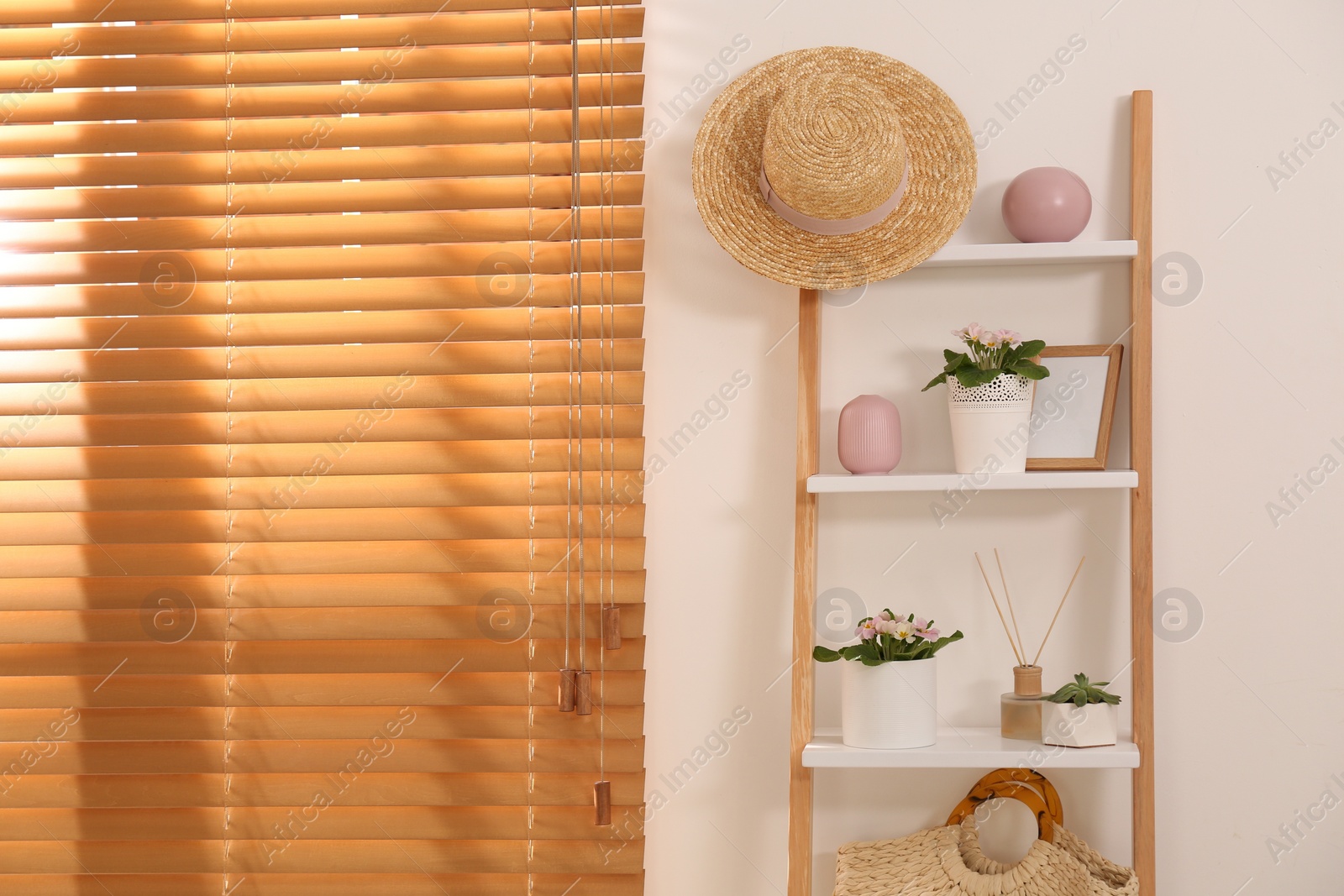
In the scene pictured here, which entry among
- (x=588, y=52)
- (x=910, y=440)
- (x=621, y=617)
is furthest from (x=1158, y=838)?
(x=588, y=52)

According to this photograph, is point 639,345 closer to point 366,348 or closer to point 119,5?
point 366,348

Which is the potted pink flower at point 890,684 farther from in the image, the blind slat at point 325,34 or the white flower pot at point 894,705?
the blind slat at point 325,34

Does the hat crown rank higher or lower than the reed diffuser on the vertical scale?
higher

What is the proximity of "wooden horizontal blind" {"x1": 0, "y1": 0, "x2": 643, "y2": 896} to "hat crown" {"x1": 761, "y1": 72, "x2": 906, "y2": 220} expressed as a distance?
271mm

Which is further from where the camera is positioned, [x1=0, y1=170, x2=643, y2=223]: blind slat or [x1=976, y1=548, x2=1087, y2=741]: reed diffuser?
[x1=0, y1=170, x2=643, y2=223]: blind slat

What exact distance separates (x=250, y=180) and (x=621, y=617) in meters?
0.88

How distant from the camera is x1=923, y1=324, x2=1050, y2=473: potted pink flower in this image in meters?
1.28

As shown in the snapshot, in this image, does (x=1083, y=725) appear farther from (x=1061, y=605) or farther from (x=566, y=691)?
(x=566, y=691)

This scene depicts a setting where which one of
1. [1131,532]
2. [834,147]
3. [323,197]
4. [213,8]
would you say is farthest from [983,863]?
[213,8]

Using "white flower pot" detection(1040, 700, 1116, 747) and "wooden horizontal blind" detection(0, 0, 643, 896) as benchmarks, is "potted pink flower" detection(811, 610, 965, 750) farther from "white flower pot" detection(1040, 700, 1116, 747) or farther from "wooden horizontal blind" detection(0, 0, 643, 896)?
"wooden horizontal blind" detection(0, 0, 643, 896)

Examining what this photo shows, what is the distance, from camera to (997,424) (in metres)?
1.28

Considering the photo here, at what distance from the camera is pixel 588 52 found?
146 cm

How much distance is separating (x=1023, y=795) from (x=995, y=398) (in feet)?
1.79

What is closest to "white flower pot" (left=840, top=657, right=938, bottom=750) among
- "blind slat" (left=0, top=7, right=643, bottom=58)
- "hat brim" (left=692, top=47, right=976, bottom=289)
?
"hat brim" (left=692, top=47, right=976, bottom=289)
